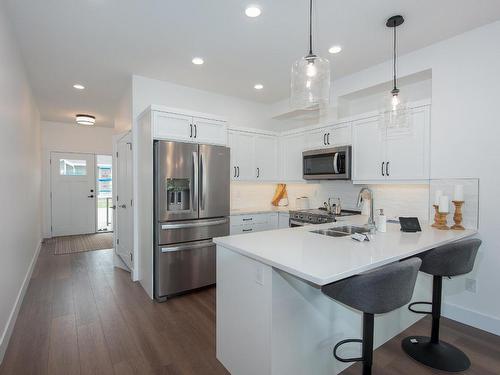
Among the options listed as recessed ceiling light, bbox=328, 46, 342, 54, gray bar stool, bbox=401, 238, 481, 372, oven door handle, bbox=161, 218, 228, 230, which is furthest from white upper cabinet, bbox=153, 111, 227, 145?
gray bar stool, bbox=401, 238, 481, 372

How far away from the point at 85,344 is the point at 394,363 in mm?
2477

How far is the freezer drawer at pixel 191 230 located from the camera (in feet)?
10.3

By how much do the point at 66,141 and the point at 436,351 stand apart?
26.1 feet

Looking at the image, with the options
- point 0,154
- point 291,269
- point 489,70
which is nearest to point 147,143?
point 0,154

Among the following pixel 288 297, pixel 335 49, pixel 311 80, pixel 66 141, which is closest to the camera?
pixel 288 297

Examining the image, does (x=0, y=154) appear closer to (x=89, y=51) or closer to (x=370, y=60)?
(x=89, y=51)

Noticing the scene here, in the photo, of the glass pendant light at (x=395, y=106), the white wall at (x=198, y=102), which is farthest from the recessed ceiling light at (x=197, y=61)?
the glass pendant light at (x=395, y=106)

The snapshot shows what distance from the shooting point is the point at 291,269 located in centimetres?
138

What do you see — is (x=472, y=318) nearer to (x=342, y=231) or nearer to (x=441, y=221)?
(x=441, y=221)

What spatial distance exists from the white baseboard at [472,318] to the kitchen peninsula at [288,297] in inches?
41.4

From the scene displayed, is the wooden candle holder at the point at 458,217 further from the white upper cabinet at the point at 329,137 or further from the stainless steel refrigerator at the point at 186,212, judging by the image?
the stainless steel refrigerator at the point at 186,212

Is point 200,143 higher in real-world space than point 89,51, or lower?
lower

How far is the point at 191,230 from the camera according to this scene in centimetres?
332

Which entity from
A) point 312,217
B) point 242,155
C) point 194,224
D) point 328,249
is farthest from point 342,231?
point 242,155
